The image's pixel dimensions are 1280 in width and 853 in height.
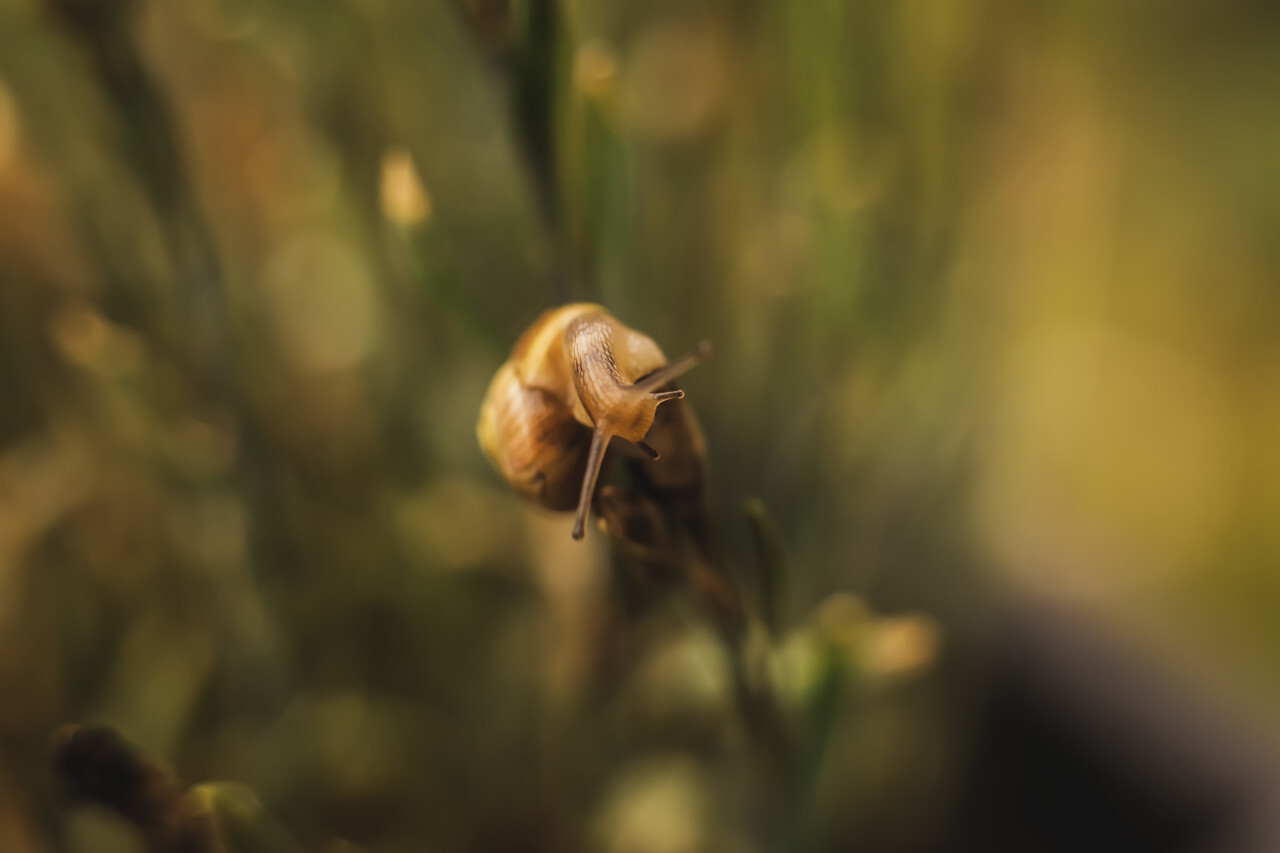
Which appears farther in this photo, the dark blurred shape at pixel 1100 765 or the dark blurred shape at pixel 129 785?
the dark blurred shape at pixel 1100 765

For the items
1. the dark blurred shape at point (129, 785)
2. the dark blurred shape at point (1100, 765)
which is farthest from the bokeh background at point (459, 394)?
the dark blurred shape at point (129, 785)

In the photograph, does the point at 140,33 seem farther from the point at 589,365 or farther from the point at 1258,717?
the point at 1258,717

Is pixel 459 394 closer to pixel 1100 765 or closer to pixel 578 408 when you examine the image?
pixel 578 408

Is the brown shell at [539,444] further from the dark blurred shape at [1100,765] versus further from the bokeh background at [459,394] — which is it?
the dark blurred shape at [1100,765]

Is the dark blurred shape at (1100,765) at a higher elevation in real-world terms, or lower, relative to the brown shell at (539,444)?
higher

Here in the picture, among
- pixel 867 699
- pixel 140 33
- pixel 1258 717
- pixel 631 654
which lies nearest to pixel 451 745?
pixel 631 654

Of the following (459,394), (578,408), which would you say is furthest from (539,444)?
(459,394)
